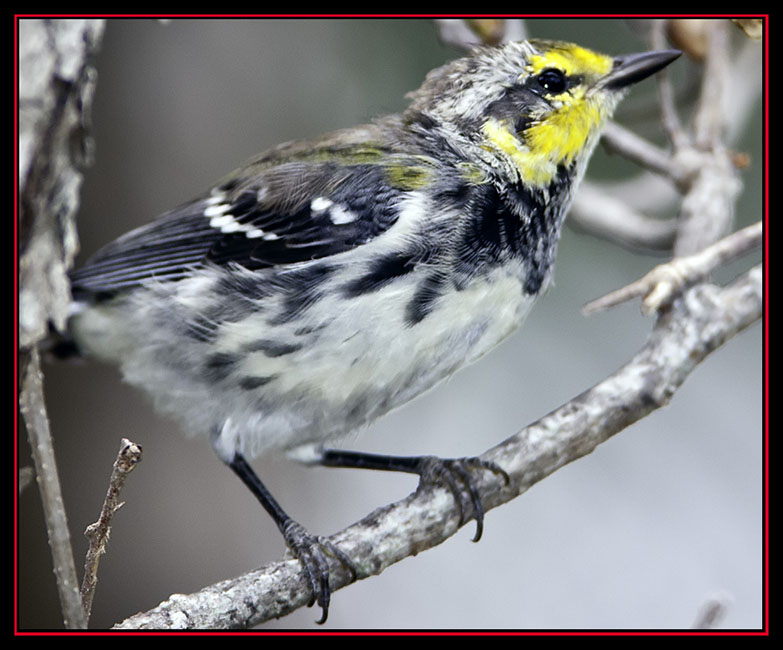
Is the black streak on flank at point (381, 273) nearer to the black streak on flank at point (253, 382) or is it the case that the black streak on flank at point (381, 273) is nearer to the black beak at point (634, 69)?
the black streak on flank at point (253, 382)

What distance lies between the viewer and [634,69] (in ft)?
10.9

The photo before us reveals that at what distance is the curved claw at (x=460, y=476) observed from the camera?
2.99 metres

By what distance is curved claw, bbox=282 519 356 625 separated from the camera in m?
2.68

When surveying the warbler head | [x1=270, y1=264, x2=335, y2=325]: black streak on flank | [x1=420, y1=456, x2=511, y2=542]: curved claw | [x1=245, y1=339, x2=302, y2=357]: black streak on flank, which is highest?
the warbler head

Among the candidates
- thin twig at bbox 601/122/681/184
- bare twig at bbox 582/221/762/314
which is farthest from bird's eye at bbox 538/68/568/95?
bare twig at bbox 582/221/762/314

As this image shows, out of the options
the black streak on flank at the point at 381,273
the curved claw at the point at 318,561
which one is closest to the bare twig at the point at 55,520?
the curved claw at the point at 318,561

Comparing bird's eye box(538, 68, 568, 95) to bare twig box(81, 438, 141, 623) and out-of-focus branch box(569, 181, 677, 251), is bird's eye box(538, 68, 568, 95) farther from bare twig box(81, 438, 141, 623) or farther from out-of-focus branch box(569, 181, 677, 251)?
bare twig box(81, 438, 141, 623)

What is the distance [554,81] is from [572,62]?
4.0 inches

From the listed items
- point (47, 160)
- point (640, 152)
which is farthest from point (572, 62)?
point (47, 160)

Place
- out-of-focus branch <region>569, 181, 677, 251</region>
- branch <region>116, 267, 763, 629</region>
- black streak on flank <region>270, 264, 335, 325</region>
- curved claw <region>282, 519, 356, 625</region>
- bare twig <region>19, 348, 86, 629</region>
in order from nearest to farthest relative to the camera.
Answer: bare twig <region>19, 348, 86, 629</region>
branch <region>116, 267, 763, 629</region>
curved claw <region>282, 519, 356, 625</region>
black streak on flank <region>270, 264, 335, 325</region>
out-of-focus branch <region>569, 181, 677, 251</region>

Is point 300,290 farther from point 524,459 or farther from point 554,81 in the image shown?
point 554,81

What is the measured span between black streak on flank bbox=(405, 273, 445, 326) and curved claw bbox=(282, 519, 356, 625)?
0.76 meters

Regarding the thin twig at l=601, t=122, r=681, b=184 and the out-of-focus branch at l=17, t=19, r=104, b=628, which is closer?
the out-of-focus branch at l=17, t=19, r=104, b=628

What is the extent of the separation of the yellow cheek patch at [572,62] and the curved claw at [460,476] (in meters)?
1.49
